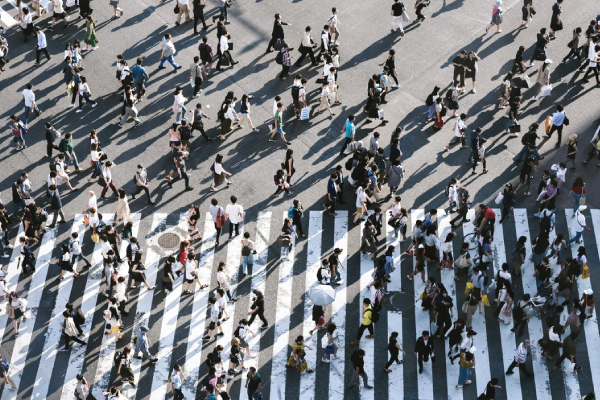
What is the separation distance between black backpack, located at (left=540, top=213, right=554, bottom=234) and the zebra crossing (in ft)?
3.94

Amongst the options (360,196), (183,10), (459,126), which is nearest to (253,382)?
(360,196)

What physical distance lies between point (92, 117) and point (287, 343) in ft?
42.2

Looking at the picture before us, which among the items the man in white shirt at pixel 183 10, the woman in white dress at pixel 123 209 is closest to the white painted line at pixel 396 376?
the woman in white dress at pixel 123 209

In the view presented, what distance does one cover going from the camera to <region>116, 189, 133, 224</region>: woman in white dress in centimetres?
2698

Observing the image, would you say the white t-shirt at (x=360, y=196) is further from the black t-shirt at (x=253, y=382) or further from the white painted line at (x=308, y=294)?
the black t-shirt at (x=253, y=382)

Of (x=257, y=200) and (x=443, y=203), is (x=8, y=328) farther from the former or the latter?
(x=443, y=203)

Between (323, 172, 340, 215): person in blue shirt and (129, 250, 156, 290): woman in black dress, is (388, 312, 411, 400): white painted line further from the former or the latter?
(129, 250, 156, 290): woman in black dress

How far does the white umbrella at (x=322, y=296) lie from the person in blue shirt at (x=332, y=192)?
15.1 feet

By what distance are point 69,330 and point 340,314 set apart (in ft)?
25.1

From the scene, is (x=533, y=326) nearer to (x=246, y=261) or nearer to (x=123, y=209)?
(x=246, y=261)

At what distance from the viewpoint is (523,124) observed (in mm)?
31000

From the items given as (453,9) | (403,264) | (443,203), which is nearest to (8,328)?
(403,264)

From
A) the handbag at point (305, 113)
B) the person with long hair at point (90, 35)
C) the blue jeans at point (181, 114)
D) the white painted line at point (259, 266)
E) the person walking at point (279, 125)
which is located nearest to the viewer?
the white painted line at point (259, 266)

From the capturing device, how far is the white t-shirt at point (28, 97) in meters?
31.0
